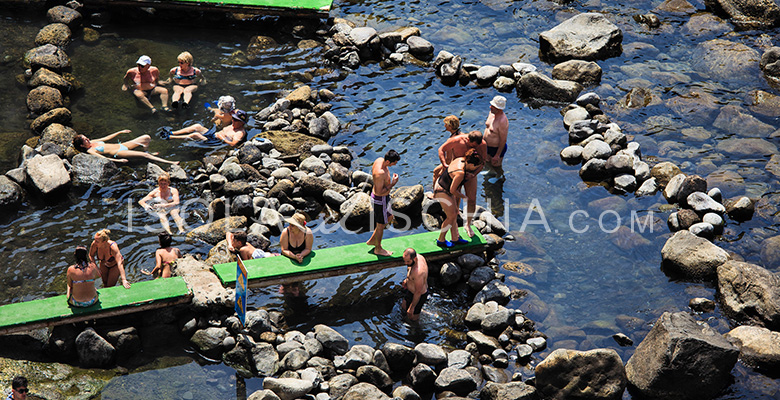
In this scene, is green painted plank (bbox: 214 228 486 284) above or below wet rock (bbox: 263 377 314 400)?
above

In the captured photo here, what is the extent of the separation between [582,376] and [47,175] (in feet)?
37.0

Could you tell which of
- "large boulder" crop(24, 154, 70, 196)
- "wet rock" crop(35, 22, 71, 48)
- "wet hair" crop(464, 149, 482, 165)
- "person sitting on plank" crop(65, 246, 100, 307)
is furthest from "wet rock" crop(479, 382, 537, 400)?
"wet rock" crop(35, 22, 71, 48)

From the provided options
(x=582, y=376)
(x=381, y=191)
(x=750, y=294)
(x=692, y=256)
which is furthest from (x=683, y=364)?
(x=381, y=191)

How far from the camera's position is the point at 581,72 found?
1775cm

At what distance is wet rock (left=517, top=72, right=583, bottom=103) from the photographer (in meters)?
17.1

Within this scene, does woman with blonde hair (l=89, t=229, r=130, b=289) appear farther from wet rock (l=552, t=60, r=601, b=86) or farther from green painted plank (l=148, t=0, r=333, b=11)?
wet rock (l=552, t=60, r=601, b=86)

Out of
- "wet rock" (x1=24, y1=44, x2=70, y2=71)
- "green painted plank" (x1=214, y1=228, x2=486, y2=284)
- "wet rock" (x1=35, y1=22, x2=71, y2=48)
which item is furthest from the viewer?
"wet rock" (x1=35, y1=22, x2=71, y2=48)

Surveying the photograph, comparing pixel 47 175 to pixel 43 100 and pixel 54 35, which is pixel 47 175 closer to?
pixel 43 100

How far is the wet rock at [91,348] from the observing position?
991 cm

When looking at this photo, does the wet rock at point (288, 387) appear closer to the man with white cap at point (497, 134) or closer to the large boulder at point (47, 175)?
the large boulder at point (47, 175)

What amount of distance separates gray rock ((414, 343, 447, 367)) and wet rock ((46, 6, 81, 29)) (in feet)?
49.8

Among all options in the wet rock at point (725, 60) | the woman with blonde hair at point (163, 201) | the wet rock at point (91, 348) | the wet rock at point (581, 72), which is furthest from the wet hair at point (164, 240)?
the wet rock at point (725, 60)

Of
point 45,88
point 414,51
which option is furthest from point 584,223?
point 45,88

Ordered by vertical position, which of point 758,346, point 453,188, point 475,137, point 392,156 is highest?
point 392,156
